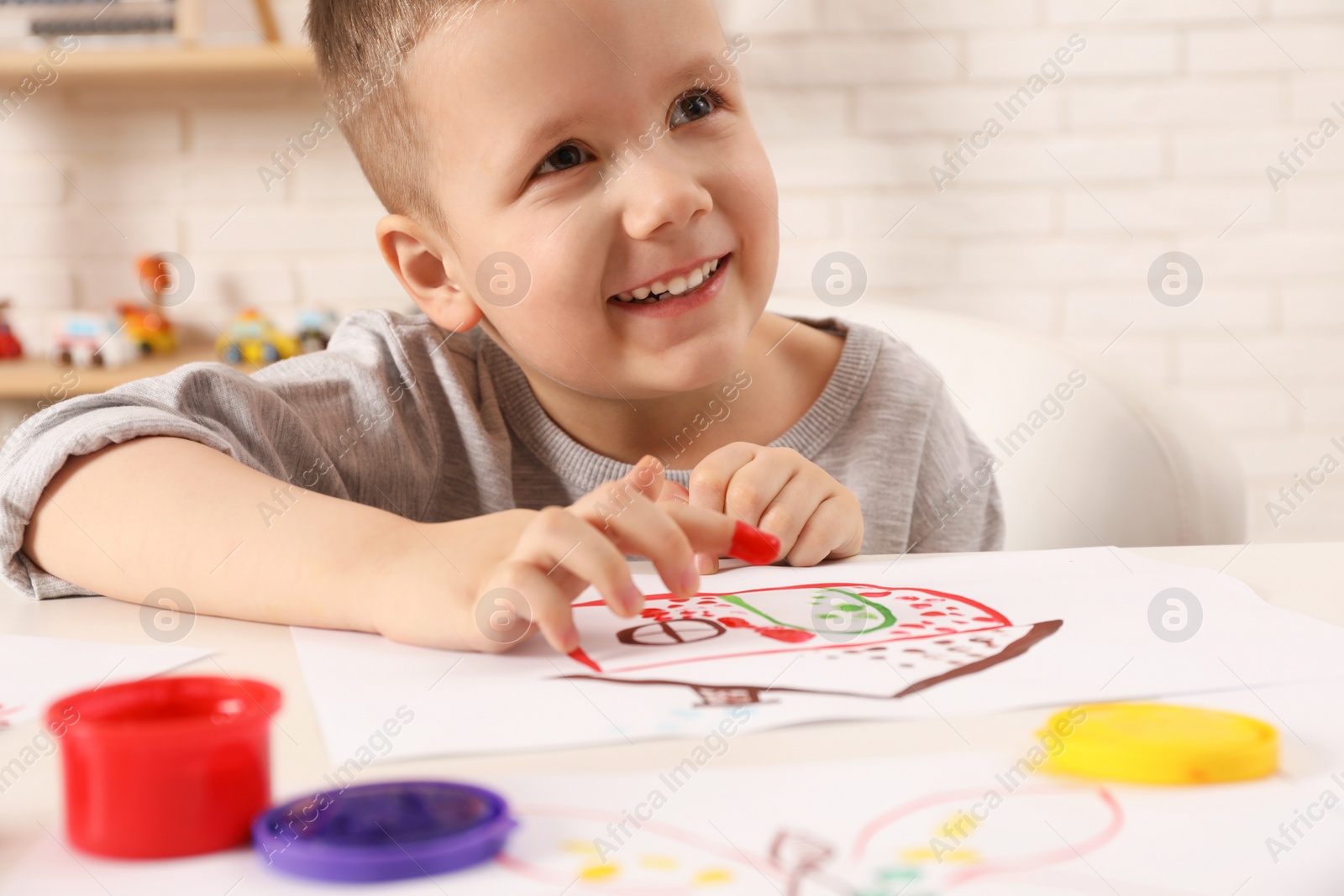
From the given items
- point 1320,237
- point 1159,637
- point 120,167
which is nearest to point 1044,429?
point 1159,637

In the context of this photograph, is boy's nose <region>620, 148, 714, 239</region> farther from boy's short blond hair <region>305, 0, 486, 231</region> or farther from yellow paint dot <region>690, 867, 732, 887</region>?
yellow paint dot <region>690, 867, 732, 887</region>

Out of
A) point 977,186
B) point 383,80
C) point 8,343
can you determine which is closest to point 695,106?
point 383,80

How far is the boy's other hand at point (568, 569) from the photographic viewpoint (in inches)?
18.1

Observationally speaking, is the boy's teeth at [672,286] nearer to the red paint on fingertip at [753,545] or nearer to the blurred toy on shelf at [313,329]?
the red paint on fingertip at [753,545]

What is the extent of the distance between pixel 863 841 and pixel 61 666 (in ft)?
1.14

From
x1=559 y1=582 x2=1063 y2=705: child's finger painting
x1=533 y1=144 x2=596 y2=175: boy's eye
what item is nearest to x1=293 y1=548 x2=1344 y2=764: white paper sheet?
x1=559 y1=582 x2=1063 y2=705: child's finger painting

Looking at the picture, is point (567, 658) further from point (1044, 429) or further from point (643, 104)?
point (1044, 429)

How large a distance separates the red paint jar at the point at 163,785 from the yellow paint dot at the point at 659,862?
0.33 ft

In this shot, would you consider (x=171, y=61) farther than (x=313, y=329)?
No

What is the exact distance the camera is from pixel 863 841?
0.96ft

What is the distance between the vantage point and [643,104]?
755 millimetres

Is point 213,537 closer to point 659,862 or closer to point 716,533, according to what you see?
point 716,533

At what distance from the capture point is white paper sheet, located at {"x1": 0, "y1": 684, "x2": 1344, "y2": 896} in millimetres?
271

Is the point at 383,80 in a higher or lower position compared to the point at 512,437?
higher
